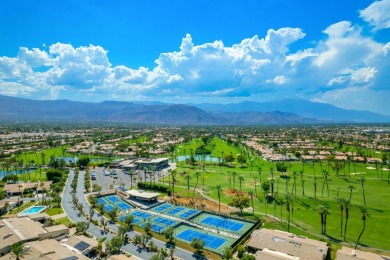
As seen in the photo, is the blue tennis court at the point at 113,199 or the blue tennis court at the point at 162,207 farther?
the blue tennis court at the point at 113,199

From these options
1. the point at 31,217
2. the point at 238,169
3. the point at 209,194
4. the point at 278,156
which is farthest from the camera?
the point at 278,156

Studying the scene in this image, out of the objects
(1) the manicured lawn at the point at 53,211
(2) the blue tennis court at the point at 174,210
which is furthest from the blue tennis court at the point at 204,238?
(1) the manicured lawn at the point at 53,211

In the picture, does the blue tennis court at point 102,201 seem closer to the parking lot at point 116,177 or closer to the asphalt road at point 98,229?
the asphalt road at point 98,229

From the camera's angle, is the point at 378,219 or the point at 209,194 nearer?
the point at 378,219

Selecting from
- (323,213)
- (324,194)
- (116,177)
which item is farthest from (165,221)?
(116,177)

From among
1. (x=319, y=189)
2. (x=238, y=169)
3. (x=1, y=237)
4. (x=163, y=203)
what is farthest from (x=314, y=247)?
(x=238, y=169)

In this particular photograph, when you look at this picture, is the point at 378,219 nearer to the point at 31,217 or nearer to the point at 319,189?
the point at 319,189

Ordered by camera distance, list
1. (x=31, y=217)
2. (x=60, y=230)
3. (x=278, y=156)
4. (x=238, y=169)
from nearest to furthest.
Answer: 1. (x=60, y=230)
2. (x=31, y=217)
3. (x=238, y=169)
4. (x=278, y=156)

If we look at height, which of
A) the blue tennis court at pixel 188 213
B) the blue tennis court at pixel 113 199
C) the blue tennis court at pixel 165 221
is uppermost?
A: the blue tennis court at pixel 188 213
